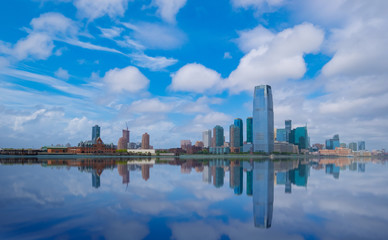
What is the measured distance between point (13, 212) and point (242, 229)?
860 inches

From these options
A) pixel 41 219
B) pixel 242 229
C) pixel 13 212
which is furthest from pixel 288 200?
pixel 13 212

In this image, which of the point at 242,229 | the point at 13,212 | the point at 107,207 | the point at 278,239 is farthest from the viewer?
the point at 107,207

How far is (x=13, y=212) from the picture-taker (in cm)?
2592

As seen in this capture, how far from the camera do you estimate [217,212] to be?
2680 centimetres

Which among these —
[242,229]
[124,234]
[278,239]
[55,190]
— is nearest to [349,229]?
[278,239]

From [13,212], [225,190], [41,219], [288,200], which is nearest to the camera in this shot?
[41,219]

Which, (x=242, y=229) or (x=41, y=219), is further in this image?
(x=41, y=219)

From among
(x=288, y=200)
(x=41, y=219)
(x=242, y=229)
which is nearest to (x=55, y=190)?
(x=41, y=219)

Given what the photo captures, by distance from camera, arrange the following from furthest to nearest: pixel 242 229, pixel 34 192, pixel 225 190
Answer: pixel 225 190, pixel 34 192, pixel 242 229

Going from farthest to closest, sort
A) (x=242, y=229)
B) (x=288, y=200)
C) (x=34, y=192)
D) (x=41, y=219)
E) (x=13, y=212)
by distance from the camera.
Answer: (x=34, y=192), (x=288, y=200), (x=13, y=212), (x=41, y=219), (x=242, y=229)

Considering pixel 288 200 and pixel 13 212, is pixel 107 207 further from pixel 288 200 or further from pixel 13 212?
pixel 288 200

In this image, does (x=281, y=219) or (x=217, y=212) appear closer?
(x=281, y=219)

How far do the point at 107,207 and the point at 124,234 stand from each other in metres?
9.06

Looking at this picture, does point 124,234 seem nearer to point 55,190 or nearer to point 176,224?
point 176,224
